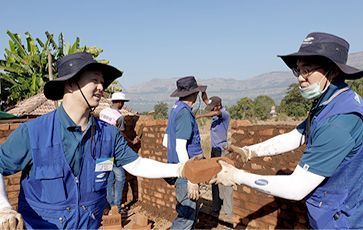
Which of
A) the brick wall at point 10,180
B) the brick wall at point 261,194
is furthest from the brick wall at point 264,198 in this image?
the brick wall at point 10,180

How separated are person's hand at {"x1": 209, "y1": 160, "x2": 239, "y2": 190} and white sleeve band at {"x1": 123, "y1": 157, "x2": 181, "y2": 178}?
0.34m

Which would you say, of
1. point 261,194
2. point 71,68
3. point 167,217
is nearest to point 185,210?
point 261,194

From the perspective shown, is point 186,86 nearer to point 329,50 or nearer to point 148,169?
point 148,169

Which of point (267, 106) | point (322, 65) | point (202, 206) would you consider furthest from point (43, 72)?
point (267, 106)

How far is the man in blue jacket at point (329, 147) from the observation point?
6.81 feet

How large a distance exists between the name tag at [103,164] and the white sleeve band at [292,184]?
1031mm

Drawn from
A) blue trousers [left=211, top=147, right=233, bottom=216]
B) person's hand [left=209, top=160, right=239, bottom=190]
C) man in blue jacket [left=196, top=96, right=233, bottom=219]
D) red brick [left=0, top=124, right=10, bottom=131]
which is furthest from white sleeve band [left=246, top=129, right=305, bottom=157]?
red brick [left=0, top=124, right=10, bottom=131]

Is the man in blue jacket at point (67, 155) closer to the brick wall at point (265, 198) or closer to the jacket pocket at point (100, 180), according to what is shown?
the jacket pocket at point (100, 180)

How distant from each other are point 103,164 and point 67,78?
0.62 m

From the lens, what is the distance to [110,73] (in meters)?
2.50

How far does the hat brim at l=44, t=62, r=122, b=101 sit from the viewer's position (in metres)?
2.23

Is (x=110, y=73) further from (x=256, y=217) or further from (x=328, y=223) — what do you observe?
(x=256, y=217)

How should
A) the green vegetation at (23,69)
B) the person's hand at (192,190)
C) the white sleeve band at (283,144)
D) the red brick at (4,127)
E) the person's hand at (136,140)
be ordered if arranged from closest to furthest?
the white sleeve band at (283,144) → the person's hand at (192,190) → the red brick at (4,127) → the person's hand at (136,140) → the green vegetation at (23,69)

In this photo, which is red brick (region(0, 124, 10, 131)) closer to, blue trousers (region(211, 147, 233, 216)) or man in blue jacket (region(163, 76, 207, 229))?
man in blue jacket (region(163, 76, 207, 229))
